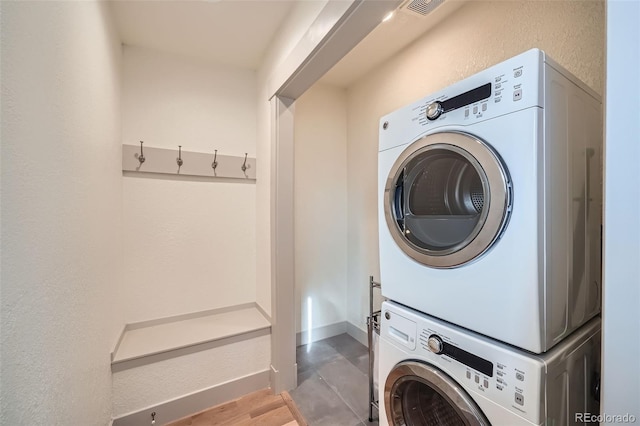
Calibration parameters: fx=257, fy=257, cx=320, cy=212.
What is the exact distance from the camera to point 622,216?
19.9 inches

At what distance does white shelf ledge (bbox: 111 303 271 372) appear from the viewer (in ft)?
4.89

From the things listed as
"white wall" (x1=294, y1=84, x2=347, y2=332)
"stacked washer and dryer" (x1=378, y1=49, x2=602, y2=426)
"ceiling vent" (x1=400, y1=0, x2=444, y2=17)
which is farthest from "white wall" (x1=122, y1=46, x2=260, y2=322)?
"stacked washer and dryer" (x1=378, y1=49, x2=602, y2=426)

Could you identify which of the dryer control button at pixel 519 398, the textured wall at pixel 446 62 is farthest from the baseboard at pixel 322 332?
the dryer control button at pixel 519 398

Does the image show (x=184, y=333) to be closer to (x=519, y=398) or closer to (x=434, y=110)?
(x=519, y=398)

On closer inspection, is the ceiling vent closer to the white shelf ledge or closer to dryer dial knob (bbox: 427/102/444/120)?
dryer dial knob (bbox: 427/102/444/120)

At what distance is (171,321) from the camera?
1926 mm

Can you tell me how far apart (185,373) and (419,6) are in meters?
2.56

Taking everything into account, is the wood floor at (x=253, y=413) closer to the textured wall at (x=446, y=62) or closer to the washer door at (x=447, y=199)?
the textured wall at (x=446, y=62)

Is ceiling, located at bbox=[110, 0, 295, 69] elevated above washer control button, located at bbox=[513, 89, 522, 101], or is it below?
above

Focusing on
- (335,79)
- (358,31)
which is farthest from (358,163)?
(358,31)

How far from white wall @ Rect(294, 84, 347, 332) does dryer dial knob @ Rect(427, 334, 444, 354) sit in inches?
63.3

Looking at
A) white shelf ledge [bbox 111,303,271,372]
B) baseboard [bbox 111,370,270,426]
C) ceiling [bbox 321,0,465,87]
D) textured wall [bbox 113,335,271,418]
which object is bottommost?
baseboard [bbox 111,370,270,426]

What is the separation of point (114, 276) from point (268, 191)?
1.09 meters

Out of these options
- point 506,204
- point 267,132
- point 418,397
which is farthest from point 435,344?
point 267,132
